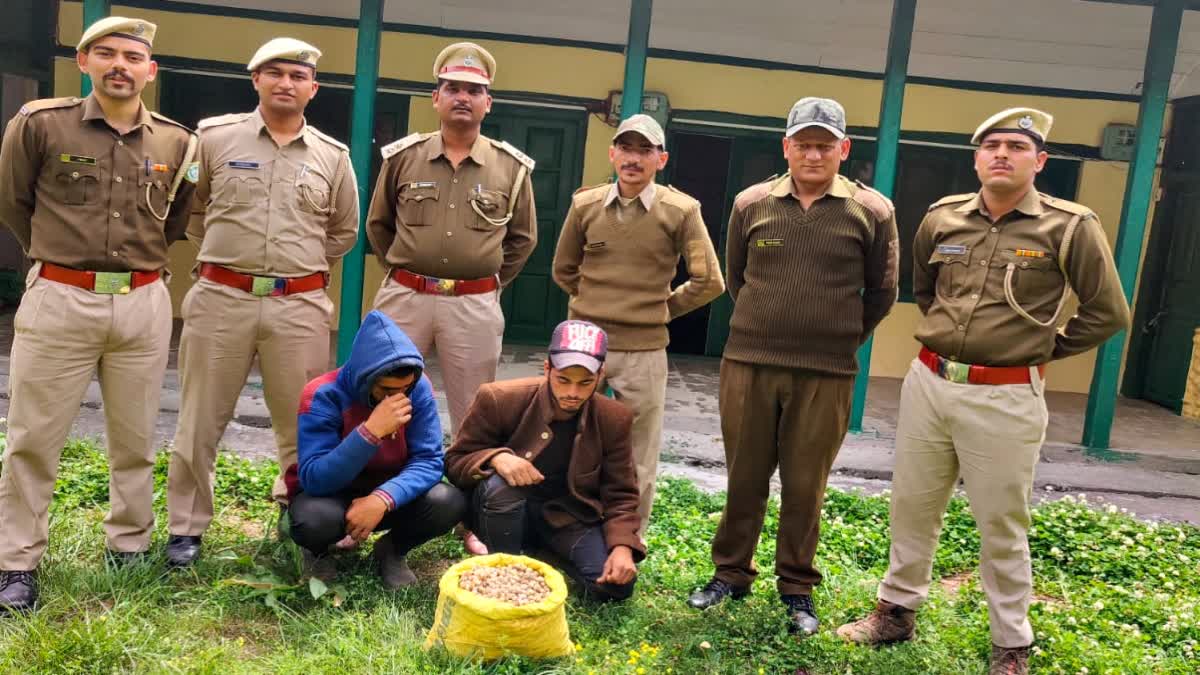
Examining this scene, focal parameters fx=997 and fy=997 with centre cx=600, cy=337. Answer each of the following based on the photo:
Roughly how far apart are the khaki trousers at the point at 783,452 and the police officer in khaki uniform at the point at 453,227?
125 centimetres

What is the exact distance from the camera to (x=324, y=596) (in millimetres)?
3912

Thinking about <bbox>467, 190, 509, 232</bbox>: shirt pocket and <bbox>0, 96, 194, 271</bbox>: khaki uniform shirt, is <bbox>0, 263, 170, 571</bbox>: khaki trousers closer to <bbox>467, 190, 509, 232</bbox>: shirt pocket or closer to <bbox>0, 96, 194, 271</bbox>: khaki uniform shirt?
<bbox>0, 96, 194, 271</bbox>: khaki uniform shirt

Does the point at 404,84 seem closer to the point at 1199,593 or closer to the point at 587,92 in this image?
the point at 587,92

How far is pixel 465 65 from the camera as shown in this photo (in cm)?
450

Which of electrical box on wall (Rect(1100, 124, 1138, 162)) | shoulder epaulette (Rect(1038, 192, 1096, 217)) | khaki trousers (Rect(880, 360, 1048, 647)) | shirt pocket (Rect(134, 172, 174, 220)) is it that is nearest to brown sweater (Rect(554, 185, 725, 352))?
khaki trousers (Rect(880, 360, 1048, 647))

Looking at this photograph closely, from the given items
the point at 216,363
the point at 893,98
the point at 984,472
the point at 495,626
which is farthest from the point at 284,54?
the point at 893,98

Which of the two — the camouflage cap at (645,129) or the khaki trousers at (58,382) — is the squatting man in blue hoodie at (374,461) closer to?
the khaki trousers at (58,382)

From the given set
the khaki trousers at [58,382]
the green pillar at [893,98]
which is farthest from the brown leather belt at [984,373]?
the green pillar at [893,98]

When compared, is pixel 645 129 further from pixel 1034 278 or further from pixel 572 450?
pixel 1034 278

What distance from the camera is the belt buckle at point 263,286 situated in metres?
4.18

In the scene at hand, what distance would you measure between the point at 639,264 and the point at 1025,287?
5.29 ft

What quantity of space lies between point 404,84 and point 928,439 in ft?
22.4

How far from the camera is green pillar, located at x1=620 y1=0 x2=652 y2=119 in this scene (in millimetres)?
7328

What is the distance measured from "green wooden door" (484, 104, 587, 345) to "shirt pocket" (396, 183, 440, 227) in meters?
5.00
